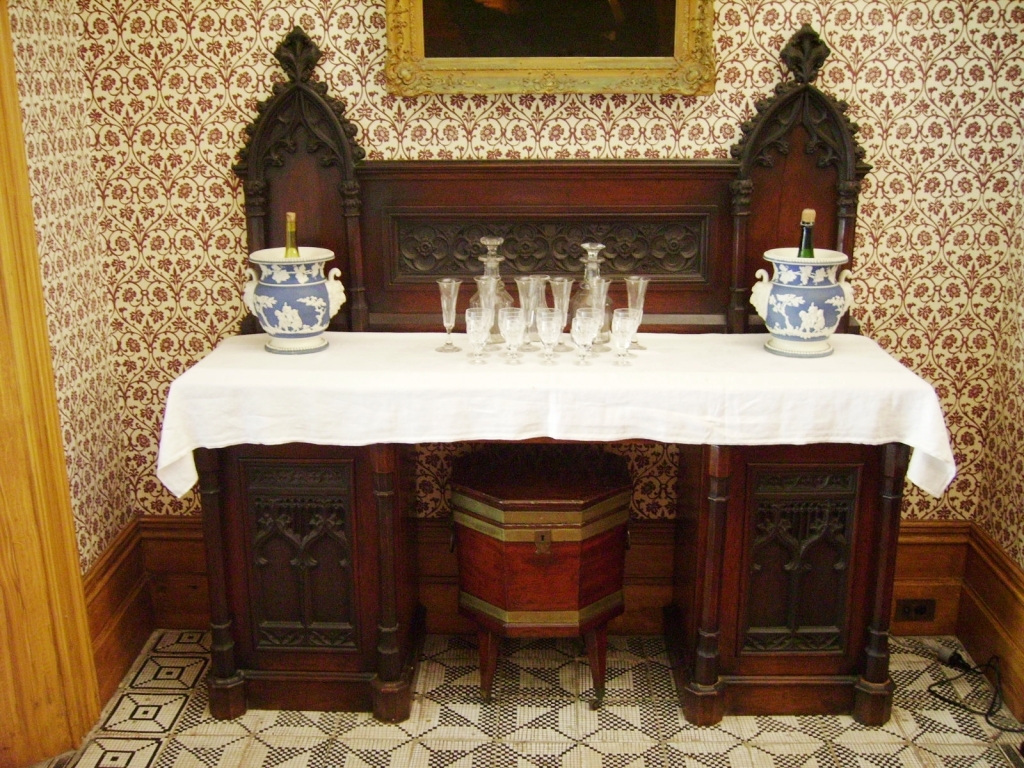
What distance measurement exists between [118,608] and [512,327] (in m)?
1.48

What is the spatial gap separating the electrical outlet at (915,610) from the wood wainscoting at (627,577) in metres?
0.01

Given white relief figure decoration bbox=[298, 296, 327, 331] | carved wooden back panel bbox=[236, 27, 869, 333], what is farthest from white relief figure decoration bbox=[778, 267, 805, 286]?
white relief figure decoration bbox=[298, 296, 327, 331]

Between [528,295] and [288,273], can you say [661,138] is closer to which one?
[528,295]

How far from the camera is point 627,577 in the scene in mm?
3246

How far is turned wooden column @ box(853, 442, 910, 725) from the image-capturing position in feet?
8.46

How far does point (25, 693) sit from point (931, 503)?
2.65 m

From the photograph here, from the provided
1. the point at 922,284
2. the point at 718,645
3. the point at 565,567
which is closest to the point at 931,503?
the point at 922,284

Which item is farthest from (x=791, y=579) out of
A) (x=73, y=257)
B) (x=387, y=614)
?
(x=73, y=257)

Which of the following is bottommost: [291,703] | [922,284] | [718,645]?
[291,703]

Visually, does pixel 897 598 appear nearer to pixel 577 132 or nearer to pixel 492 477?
pixel 492 477

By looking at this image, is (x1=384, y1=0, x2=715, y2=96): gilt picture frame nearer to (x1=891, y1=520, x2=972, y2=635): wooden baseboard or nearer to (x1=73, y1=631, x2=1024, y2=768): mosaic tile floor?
(x1=891, y1=520, x2=972, y2=635): wooden baseboard

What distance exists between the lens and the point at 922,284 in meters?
2.98

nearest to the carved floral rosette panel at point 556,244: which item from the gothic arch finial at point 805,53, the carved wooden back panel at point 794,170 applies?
the carved wooden back panel at point 794,170

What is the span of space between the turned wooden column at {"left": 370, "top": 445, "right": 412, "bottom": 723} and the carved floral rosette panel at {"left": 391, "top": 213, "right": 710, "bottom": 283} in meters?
0.64
